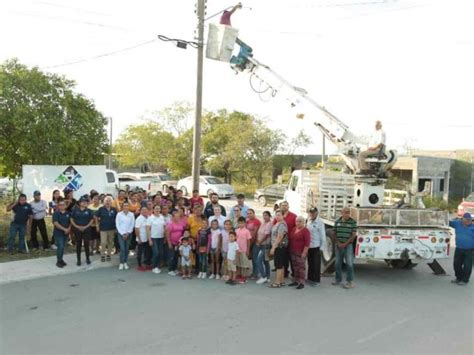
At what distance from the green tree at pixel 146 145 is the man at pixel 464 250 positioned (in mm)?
32700

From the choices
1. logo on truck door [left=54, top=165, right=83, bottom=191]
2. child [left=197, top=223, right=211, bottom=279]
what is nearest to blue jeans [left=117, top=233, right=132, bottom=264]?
child [left=197, top=223, right=211, bottom=279]

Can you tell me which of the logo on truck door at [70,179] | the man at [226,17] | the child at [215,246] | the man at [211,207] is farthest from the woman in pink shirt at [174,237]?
the logo on truck door at [70,179]

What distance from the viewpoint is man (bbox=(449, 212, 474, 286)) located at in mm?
9352

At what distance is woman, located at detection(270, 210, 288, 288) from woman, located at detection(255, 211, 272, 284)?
183mm

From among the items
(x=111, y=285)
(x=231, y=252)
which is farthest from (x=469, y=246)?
(x=111, y=285)

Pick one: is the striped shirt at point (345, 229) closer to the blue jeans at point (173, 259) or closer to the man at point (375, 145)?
the man at point (375, 145)

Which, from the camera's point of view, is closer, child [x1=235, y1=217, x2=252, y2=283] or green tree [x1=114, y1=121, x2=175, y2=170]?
child [x1=235, y1=217, x2=252, y2=283]

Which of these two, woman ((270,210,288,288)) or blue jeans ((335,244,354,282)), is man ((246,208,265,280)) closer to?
woman ((270,210,288,288))

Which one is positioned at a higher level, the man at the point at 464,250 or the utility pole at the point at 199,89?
the utility pole at the point at 199,89

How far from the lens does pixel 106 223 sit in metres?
10.4

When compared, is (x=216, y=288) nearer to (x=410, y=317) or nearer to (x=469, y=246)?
(x=410, y=317)

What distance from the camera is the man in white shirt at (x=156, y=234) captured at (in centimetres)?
997

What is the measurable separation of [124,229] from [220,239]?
2.22 metres

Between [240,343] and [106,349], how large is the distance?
164cm
